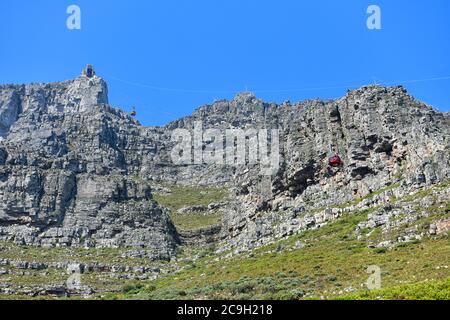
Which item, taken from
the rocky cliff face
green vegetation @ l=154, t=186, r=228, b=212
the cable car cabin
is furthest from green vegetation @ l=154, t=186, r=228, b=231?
the cable car cabin

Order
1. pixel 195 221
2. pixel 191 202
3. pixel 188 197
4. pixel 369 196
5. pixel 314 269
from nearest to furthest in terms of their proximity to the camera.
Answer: pixel 314 269 → pixel 369 196 → pixel 195 221 → pixel 191 202 → pixel 188 197

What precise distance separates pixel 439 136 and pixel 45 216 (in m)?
70.9

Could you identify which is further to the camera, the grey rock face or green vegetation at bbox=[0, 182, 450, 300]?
the grey rock face

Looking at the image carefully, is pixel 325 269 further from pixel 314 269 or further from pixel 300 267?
pixel 300 267

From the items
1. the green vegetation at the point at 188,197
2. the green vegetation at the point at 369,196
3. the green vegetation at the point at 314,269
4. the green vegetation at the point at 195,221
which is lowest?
the green vegetation at the point at 314,269

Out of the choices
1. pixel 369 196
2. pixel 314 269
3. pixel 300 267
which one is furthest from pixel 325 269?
pixel 369 196

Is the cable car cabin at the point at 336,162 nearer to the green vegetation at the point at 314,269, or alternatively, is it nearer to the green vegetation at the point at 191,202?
the green vegetation at the point at 314,269

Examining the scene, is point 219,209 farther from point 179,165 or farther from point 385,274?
point 385,274

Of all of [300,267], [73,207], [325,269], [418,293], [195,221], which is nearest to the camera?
[418,293]

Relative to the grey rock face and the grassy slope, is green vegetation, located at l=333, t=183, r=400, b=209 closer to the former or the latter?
the grassy slope

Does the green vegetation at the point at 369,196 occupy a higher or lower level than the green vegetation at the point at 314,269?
higher

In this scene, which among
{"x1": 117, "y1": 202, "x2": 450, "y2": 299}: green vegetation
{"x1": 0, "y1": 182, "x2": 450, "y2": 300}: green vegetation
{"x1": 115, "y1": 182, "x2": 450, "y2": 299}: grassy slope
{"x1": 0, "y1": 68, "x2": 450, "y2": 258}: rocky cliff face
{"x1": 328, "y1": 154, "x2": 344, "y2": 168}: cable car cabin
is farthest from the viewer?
{"x1": 328, "y1": 154, "x2": 344, "y2": 168}: cable car cabin

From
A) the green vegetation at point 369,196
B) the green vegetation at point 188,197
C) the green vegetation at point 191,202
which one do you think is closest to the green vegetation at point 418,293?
the green vegetation at point 369,196
